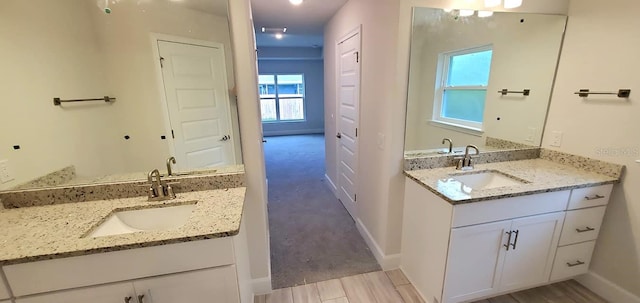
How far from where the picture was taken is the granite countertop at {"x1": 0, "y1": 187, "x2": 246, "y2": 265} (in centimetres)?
105

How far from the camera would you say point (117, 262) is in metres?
1.10

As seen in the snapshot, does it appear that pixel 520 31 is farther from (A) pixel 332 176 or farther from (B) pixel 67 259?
(B) pixel 67 259

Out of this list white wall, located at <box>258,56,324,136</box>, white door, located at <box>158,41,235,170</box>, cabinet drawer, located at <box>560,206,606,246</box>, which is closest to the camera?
white door, located at <box>158,41,235,170</box>

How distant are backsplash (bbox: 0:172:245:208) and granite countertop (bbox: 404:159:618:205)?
127cm

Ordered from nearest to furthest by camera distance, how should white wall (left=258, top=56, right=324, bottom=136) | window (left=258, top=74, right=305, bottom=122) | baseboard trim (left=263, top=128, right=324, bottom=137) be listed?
white wall (left=258, top=56, right=324, bottom=136) < window (left=258, top=74, right=305, bottom=122) < baseboard trim (left=263, top=128, right=324, bottom=137)

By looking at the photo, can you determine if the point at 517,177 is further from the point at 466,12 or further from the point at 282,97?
the point at 282,97

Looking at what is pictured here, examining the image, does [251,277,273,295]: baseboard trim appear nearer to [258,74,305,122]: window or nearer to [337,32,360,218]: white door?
[337,32,360,218]: white door

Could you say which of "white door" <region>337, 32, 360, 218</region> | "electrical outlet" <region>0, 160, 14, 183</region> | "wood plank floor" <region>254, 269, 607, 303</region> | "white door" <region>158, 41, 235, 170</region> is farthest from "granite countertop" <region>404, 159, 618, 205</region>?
"electrical outlet" <region>0, 160, 14, 183</region>

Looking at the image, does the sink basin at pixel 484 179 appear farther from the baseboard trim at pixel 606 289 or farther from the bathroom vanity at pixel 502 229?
the baseboard trim at pixel 606 289

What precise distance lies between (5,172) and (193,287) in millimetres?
1258

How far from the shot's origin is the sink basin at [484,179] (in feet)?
6.36

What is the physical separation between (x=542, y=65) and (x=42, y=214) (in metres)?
3.48

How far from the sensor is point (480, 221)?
1.58 metres

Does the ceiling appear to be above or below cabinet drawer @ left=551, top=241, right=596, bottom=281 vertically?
above
